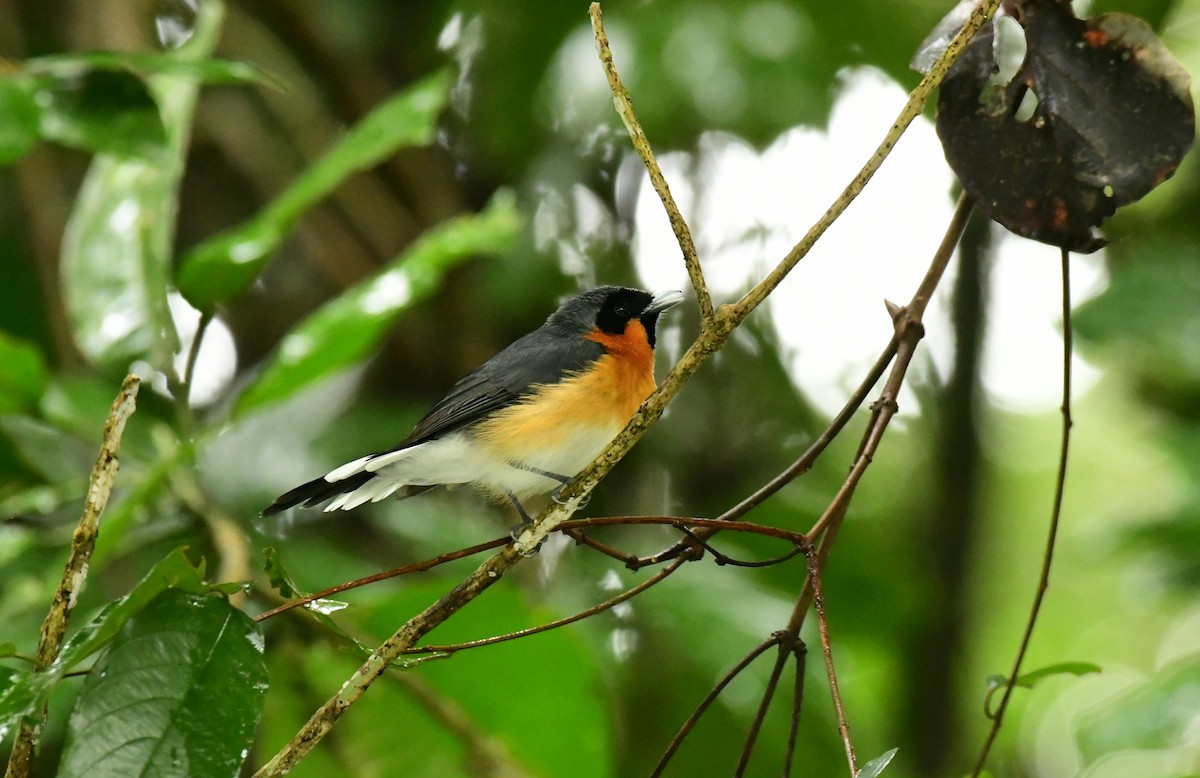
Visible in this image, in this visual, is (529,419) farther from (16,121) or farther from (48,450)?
(16,121)

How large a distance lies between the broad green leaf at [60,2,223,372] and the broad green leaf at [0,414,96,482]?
0.24m

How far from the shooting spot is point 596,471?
1762mm

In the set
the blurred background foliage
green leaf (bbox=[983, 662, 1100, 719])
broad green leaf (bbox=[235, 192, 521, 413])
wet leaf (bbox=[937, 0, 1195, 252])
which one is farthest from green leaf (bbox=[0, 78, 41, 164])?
green leaf (bbox=[983, 662, 1100, 719])

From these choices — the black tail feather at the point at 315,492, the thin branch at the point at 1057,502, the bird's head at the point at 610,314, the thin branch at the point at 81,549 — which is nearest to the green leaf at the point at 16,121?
the black tail feather at the point at 315,492

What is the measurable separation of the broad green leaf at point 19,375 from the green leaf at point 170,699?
4.61 ft

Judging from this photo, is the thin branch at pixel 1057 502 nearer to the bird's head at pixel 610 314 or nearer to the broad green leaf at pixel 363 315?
the broad green leaf at pixel 363 315

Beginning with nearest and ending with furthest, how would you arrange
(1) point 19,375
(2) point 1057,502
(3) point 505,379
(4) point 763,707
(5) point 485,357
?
(4) point 763,707 < (2) point 1057,502 < (1) point 19,375 < (3) point 505,379 < (5) point 485,357

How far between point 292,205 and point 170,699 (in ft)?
5.16

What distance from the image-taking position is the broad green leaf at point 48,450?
317 cm

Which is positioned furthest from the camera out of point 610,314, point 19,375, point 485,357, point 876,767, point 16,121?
point 485,357

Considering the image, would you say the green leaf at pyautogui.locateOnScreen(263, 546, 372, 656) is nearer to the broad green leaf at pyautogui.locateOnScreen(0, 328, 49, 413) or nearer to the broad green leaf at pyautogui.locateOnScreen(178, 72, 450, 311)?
the broad green leaf at pyautogui.locateOnScreen(178, 72, 450, 311)

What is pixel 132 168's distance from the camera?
3318mm

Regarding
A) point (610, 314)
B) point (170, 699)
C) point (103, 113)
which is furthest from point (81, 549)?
point (610, 314)

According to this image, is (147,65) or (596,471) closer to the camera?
(596,471)
